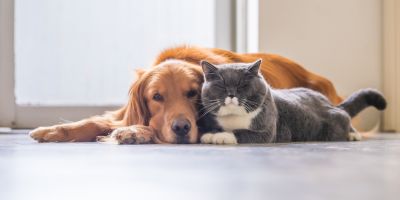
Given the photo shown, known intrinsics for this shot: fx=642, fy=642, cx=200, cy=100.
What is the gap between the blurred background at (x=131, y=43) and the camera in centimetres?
289

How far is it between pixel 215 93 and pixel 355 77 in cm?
130

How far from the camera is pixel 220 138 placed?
1.80m

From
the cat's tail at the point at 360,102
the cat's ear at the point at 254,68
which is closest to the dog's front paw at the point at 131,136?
the cat's ear at the point at 254,68

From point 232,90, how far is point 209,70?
0.10 meters

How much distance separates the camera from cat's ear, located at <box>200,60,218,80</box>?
6.08 ft

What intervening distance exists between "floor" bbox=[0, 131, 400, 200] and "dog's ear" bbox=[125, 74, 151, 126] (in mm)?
258

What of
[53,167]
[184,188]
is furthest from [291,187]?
[53,167]

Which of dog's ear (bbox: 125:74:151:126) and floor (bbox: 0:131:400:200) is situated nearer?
floor (bbox: 0:131:400:200)

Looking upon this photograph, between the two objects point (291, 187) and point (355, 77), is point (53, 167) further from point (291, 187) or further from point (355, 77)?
point (355, 77)

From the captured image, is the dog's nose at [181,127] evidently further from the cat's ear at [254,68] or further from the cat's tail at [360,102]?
the cat's tail at [360,102]

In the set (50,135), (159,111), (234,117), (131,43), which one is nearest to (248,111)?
(234,117)

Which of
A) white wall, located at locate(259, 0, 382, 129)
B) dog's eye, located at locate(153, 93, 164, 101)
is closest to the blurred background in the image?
white wall, located at locate(259, 0, 382, 129)

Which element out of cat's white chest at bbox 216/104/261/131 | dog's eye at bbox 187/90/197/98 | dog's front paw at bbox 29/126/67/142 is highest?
dog's eye at bbox 187/90/197/98

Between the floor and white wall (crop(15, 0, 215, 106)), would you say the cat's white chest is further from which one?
white wall (crop(15, 0, 215, 106))
